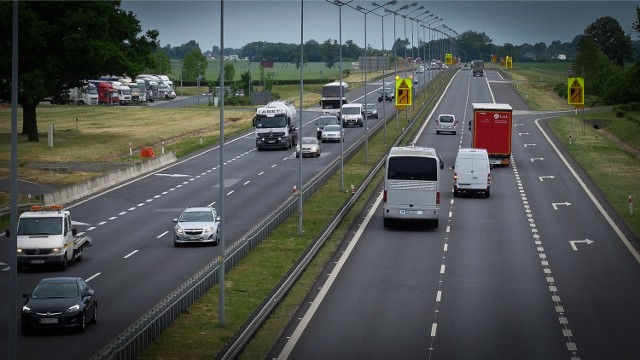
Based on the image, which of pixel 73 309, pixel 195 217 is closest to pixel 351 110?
pixel 195 217

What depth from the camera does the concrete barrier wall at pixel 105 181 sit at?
61.1m

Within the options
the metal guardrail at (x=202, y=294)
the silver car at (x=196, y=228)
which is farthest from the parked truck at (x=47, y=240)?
the metal guardrail at (x=202, y=294)

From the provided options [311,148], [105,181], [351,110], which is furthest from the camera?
[351,110]

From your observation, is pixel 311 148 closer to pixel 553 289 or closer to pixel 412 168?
pixel 412 168

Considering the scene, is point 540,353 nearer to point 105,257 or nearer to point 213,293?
point 213,293

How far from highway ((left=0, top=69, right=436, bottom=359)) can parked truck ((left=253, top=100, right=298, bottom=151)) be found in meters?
1.35

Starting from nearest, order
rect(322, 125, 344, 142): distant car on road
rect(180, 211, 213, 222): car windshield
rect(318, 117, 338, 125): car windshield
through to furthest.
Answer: rect(180, 211, 213, 222): car windshield → rect(322, 125, 344, 142): distant car on road → rect(318, 117, 338, 125): car windshield

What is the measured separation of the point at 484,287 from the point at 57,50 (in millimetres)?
60537

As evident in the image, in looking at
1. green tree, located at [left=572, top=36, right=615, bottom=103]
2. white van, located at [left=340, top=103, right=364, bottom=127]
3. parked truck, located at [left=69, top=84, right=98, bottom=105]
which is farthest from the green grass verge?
parked truck, located at [left=69, top=84, right=98, bottom=105]

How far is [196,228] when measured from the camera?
48438 millimetres

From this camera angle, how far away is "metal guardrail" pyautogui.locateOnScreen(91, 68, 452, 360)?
2775 centimetres

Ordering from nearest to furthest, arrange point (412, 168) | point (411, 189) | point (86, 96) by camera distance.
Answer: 1. point (411, 189)
2. point (412, 168)
3. point (86, 96)

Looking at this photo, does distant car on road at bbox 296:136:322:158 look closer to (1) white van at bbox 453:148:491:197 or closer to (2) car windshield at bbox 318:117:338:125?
(2) car windshield at bbox 318:117:338:125

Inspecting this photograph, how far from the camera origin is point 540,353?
30.0 meters
